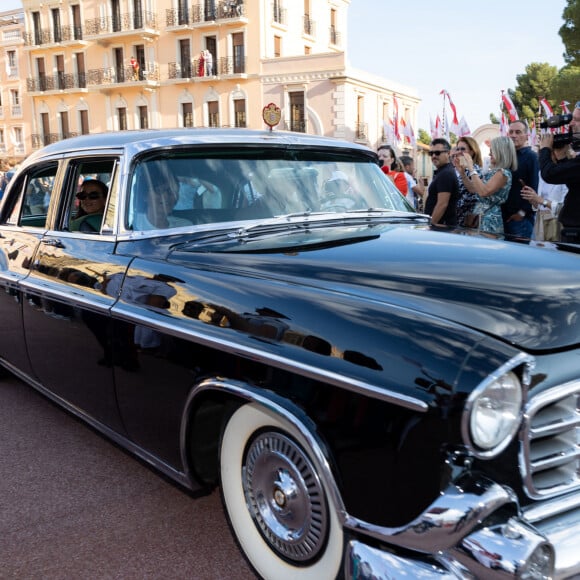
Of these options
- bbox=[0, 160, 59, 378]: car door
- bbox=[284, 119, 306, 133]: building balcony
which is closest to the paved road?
bbox=[0, 160, 59, 378]: car door

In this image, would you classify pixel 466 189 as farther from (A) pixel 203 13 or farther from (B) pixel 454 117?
(A) pixel 203 13

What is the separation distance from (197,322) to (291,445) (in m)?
0.59

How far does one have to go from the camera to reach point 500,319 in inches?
74.2

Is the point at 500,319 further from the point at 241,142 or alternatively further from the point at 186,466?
the point at 241,142

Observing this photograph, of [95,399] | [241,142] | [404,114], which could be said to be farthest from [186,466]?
[404,114]

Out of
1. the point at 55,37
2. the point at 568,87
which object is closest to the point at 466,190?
the point at 568,87

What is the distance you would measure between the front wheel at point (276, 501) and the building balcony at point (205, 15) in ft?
113

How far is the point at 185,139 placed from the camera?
10.4 ft

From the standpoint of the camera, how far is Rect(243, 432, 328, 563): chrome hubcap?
6.56ft

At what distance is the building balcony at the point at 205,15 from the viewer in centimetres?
3366

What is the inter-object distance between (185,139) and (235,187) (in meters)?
0.35

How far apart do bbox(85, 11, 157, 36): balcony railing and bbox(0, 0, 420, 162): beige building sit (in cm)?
6

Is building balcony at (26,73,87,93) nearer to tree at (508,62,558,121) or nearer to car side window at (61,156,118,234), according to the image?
tree at (508,62,558,121)

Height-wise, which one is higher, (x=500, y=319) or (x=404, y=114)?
(x=404, y=114)
